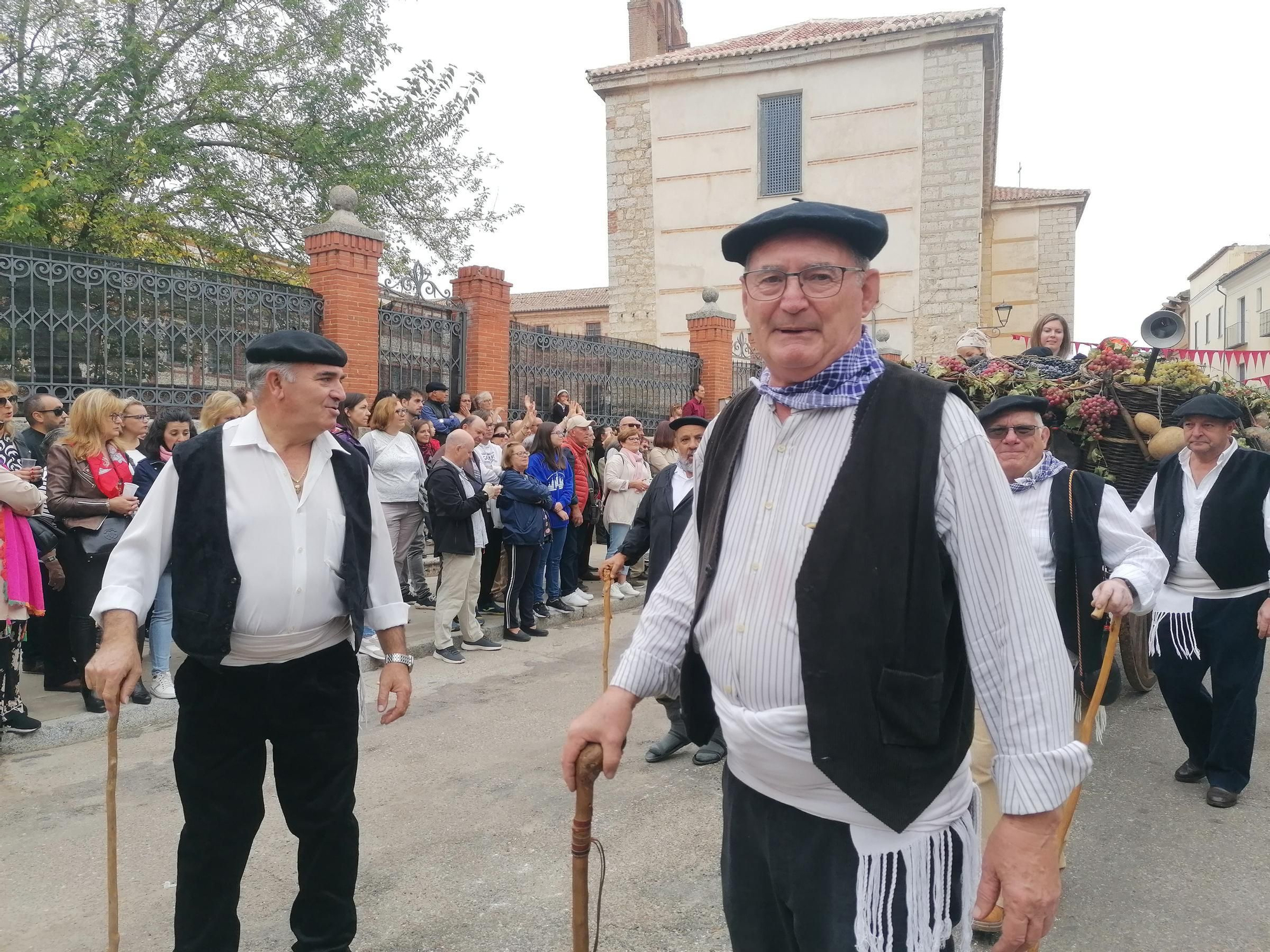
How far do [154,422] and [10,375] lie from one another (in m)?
2.89

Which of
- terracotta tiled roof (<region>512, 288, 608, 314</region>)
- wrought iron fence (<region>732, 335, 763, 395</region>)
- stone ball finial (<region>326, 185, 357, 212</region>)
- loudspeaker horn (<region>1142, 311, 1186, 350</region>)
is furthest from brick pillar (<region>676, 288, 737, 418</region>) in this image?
terracotta tiled roof (<region>512, 288, 608, 314</region>)

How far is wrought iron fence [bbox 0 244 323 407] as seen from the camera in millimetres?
8406

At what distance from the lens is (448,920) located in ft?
11.5

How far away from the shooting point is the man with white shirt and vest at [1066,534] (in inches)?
151

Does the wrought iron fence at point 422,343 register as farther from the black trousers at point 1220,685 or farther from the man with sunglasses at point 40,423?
the black trousers at point 1220,685

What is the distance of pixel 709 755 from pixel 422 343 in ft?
27.5

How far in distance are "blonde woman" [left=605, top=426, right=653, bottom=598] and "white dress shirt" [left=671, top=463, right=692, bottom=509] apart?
490 cm

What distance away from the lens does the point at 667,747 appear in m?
5.40

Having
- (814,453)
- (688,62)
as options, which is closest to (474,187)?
(688,62)

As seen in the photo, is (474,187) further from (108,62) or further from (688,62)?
(688,62)

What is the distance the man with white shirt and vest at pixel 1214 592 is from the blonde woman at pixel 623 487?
6.06 m

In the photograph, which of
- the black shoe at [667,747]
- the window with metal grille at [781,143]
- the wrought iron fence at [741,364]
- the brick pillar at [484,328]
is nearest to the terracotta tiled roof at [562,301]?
the window with metal grille at [781,143]

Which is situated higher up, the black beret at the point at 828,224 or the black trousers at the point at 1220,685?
the black beret at the point at 828,224

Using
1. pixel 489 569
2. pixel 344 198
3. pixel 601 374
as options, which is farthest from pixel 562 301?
pixel 489 569
